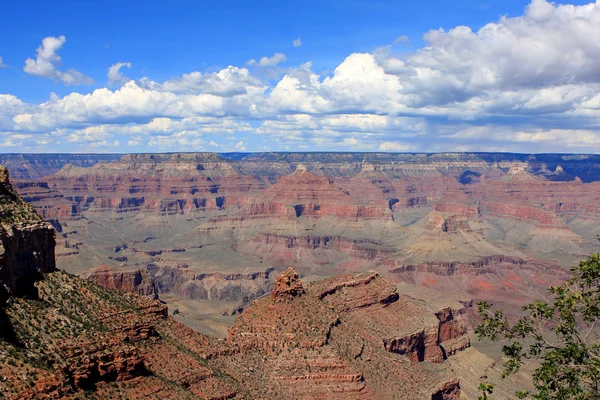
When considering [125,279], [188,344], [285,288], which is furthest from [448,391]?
[125,279]

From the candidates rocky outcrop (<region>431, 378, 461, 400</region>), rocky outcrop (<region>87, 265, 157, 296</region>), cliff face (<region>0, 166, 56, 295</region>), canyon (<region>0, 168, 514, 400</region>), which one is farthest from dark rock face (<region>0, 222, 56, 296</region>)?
rocky outcrop (<region>87, 265, 157, 296</region>)

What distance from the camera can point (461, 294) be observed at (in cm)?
19175

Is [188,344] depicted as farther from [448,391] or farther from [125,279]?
[125,279]

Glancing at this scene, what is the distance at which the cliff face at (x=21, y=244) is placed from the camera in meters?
40.6

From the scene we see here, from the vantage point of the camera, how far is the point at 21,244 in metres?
43.4

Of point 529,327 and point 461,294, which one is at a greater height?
point 529,327

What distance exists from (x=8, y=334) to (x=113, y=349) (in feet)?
20.5

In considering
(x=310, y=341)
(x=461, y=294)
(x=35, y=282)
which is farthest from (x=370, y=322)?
(x=461, y=294)

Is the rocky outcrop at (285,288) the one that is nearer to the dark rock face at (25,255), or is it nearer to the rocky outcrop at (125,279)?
the dark rock face at (25,255)

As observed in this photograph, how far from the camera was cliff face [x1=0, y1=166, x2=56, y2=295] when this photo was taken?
40594 mm

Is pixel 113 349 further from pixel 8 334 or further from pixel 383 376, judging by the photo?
pixel 383 376

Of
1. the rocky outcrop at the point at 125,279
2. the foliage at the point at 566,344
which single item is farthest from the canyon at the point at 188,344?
the rocky outcrop at the point at 125,279

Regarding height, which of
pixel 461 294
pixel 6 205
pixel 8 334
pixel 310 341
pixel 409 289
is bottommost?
pixel 461 294

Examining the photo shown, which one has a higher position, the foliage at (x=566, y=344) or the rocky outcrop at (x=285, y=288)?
the foliage at (x=566, y=344)
